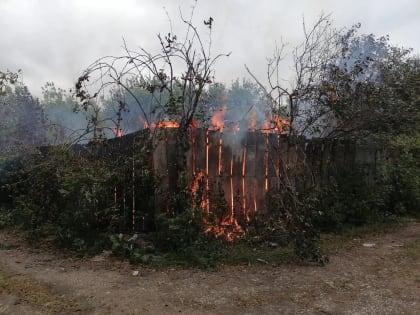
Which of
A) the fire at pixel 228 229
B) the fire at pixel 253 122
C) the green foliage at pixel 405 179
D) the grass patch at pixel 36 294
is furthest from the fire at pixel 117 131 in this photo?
the green foliage at pixel 405 179

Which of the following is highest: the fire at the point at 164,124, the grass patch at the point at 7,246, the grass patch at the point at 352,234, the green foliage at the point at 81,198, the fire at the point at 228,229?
the fire at the point at 164,124

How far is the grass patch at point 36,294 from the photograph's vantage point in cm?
447

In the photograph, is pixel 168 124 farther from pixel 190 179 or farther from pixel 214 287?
pixel 214 287

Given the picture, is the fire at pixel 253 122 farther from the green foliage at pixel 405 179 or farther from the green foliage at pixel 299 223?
the green foliage at pixel 405 179

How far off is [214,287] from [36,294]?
229 cm

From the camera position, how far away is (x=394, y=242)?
A: 745cm

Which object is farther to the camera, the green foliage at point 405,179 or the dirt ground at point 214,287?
the green foliage at point 405,179

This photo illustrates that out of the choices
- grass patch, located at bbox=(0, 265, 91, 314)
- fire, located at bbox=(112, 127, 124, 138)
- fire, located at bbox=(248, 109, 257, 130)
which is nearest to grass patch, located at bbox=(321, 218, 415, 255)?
fire, located at bbox=(248, 109, 257, 130)

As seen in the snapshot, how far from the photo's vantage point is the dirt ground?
4453 mm

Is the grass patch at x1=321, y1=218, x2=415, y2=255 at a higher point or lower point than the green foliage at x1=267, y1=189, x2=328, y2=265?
lower

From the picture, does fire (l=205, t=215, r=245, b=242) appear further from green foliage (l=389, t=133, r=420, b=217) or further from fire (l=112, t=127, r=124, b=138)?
green foliage (l=389, t=133, r=420, b=217)

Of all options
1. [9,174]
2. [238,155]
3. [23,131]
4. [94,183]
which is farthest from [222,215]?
[23,131]

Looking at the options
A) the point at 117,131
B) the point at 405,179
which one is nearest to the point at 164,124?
the point at 117,131

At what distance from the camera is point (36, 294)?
489cm
